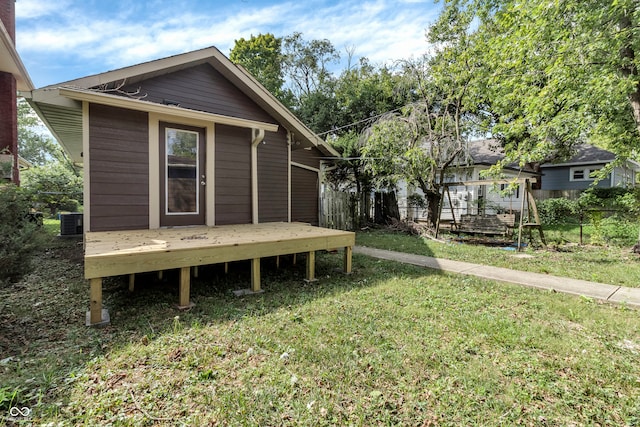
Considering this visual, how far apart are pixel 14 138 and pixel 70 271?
6.02 m

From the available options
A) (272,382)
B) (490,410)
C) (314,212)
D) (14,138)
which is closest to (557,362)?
(490,410)

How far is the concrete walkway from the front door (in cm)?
406

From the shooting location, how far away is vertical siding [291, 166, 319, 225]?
9.88m

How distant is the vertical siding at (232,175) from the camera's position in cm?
596

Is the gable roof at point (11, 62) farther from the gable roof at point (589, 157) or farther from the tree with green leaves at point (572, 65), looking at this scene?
the gable roof at point (589, 157)

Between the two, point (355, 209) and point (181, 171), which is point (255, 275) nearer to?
point (181, 171)

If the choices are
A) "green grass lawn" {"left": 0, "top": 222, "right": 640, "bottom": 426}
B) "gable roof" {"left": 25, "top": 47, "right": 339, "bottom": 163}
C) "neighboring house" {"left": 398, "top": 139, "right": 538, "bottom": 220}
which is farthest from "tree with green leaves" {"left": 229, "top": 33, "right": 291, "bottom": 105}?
"green grass lawn" {"left": 0, "top": 222, "right": 640, "bottom": 426}

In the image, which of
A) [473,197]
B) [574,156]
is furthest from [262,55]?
[574,156]

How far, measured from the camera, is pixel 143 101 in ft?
15.8

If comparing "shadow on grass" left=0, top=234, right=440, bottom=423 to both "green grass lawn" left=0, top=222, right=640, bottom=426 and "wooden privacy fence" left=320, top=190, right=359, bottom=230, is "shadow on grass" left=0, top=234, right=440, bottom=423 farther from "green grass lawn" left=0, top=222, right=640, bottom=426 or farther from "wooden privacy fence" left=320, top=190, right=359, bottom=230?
"wooden privacy fence" left=320, top=190, right=359, bottom=230

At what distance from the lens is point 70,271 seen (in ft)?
17.3

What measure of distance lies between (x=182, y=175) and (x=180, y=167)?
5.9 inches

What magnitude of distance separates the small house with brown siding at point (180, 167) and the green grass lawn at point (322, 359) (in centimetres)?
61

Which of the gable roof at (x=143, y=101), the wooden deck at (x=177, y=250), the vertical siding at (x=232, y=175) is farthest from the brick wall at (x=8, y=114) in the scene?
the wooden deck at (x=177, y=250)
